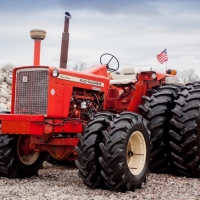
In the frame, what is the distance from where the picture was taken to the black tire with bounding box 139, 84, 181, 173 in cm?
775

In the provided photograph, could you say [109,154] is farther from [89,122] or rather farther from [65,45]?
[65,45]

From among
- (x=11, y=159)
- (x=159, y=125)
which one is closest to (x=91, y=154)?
→ (x=159, y=125)

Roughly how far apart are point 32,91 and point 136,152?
1.91m

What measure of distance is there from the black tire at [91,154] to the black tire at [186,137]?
163 centimetres

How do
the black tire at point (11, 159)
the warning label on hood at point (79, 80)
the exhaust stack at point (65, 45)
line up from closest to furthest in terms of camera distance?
the warning label on hood at point (79, 80) → the black tire at point (11, 159) → the exhaust stack at point (65, 45)

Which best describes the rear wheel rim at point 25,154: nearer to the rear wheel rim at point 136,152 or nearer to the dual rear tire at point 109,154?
the dual rear tire at point 109,154

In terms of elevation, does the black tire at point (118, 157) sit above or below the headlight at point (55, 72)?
below

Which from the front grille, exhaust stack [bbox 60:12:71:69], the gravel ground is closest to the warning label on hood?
the front grille

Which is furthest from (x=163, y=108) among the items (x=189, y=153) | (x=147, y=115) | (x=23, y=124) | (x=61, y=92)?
(x=23, y=124)

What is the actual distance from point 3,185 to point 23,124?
3.55ft

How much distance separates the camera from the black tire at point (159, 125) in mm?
7746

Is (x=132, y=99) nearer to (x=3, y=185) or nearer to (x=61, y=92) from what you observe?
(x=61, y=92)

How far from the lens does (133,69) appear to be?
881 cm

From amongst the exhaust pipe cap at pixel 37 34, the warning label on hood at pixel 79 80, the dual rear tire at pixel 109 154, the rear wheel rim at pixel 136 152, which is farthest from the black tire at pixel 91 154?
the exhaust pipe cap at pixel 37 34
